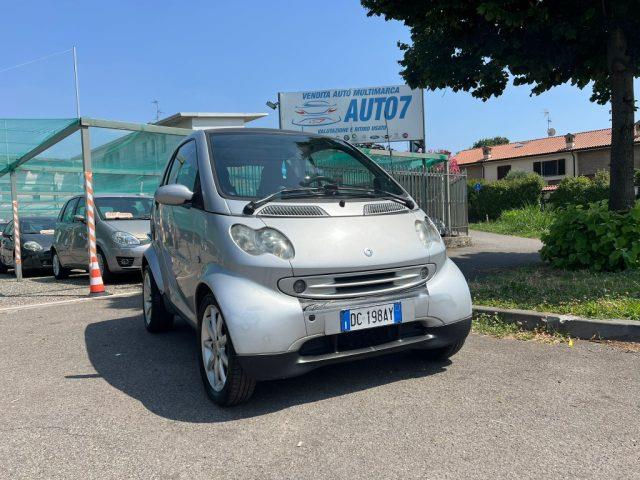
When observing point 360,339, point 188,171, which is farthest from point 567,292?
point 188,171

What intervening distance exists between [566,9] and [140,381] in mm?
7200

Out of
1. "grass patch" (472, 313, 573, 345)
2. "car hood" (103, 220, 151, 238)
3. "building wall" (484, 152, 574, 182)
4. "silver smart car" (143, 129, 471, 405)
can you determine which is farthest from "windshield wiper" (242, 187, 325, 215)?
"building wall" (484, 152, 574, 182)

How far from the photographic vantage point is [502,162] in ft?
152

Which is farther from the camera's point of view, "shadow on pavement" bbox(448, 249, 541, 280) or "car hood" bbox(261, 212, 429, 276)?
"shadow on pavement" bbox(448, 249, 541, 280)

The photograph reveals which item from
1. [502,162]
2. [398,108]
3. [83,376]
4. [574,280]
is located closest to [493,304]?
[574,280]

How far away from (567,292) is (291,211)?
3.52 m

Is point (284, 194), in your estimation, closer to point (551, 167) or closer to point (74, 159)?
point (74, 159)

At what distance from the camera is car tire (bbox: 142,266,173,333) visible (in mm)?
5238

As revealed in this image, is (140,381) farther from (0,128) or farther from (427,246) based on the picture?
(0,128)

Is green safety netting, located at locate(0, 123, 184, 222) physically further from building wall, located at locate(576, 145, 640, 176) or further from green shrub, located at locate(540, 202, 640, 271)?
building wall, located at locate(576, 145, 640, 176)

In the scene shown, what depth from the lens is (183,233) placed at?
13.5ft

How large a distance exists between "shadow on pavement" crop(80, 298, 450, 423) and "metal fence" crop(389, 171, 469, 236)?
28.8 feet

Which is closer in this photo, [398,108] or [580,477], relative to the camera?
[580,477]

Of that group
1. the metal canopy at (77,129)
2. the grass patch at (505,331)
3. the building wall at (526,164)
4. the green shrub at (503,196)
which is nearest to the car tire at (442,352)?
the grass patch at (505,331)
